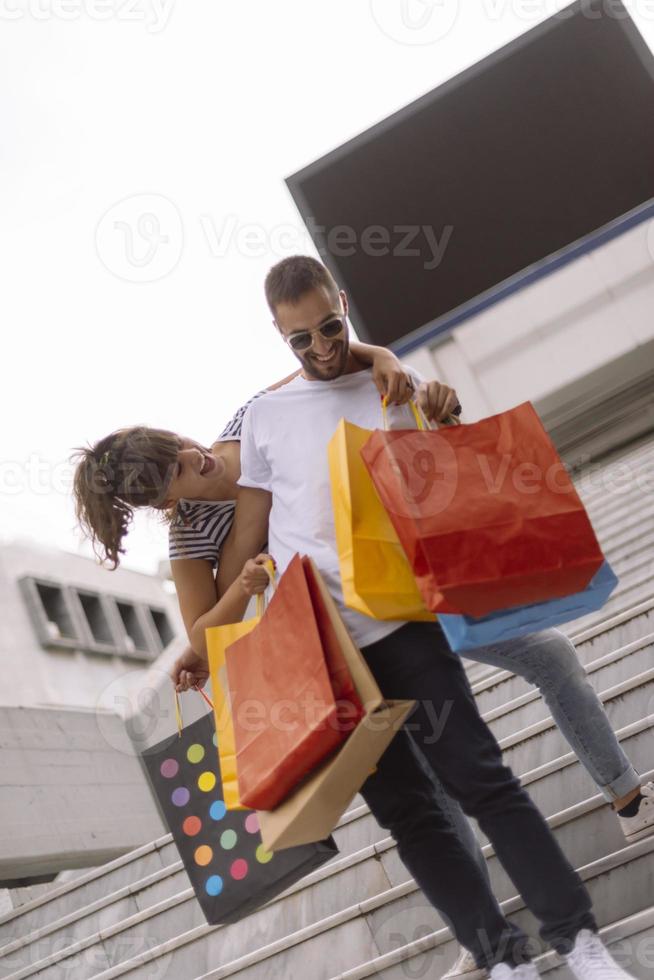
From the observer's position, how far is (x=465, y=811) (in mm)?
1970

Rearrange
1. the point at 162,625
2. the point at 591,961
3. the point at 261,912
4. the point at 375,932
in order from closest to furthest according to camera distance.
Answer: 1. the point at 591,961
2. the point at 375,932
3. the point at 261,912
4. the point at 162,625

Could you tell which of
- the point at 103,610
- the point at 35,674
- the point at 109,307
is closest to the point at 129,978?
the point at 109,307

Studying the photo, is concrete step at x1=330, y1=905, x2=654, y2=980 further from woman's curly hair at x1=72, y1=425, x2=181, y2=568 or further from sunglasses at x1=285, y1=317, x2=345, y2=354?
sunglasses at x1=285, y1=317, x2=345, y2=354

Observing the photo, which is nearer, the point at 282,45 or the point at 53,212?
the point at 282,45

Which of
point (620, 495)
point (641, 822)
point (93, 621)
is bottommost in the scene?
point (641, 822)

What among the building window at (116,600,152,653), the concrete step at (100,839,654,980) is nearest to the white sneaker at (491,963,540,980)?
the concrete step at (100,839,654,980)

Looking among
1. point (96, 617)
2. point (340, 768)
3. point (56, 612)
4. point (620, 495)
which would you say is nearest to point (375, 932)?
point (340, 768)

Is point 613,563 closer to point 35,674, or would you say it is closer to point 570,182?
point 570,182

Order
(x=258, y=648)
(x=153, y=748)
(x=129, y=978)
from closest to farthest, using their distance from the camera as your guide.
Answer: (x=258, y=648) < (x=153, y=748) < (x=129, y=978)

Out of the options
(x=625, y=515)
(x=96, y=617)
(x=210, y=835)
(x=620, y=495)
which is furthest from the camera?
(x=96, y=617)

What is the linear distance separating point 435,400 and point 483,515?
1.06 ft

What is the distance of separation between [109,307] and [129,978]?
4.43 metres

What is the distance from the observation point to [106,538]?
7.39ft

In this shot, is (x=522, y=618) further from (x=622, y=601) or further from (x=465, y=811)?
(x=622, y=601)
